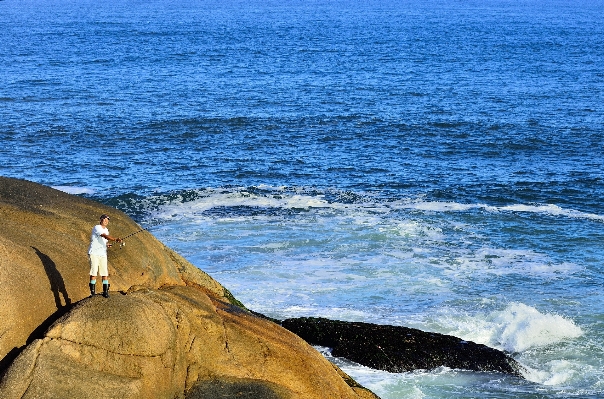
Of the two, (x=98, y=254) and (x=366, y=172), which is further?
(x=366, y=172)

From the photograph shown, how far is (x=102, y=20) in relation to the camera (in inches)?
4683

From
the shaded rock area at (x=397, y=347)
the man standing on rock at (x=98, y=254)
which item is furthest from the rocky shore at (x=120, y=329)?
the shaded rock area at (x=397, y=347)

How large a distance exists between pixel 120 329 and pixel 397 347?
9144 mm

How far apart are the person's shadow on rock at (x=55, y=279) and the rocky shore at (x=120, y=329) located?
0.02 meters

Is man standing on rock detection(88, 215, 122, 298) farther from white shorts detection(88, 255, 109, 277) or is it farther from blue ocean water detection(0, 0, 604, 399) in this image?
blue ocean water detection(0, 0, 604, 399)

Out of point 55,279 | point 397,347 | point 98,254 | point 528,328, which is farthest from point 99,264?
point 528,328

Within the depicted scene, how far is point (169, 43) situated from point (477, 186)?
58.2 meters

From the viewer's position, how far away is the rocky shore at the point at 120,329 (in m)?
Answer: 11.9

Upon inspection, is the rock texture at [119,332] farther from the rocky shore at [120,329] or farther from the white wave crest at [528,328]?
the white wave crest at [528,328]

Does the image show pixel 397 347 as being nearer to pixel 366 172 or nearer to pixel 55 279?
pixel 55 279

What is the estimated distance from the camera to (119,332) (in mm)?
12375

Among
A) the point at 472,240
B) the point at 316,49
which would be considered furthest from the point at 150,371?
the point at 316,49

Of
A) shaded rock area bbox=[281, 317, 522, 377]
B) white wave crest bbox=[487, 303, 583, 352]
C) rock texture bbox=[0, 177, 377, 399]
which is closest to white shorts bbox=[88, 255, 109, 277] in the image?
rock texture bbox=[0, 177, 377, 399]

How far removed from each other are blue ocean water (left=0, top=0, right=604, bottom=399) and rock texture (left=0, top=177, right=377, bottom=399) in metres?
5.17
